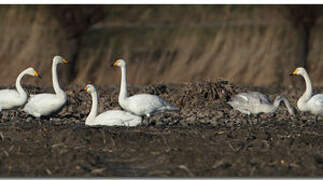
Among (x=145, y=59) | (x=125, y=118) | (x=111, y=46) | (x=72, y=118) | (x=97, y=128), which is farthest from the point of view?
(x=111, y=46)

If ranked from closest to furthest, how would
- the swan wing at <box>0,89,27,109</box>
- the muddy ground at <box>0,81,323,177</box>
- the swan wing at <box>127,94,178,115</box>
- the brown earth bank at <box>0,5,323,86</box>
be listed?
the muddy ground at <box>0,81,323,177</box> < the swan wing at <box>127,94,178,115</box> < the swan wing at <box>0,89,27,109</box> < the brown earth bank at <box>0,5,323,86</box>

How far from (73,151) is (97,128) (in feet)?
3.39

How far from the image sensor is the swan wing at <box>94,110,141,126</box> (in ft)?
40.6

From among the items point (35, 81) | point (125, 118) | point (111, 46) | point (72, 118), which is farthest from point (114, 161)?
point (111, 46)

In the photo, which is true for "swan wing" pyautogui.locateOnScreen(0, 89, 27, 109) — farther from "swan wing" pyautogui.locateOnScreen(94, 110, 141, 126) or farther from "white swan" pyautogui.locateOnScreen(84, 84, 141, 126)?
"swan wing" pyautogui.locateOnScreen(94, 110, 141, 126)

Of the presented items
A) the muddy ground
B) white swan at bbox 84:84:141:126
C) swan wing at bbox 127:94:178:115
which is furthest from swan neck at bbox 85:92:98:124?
the muddy ground

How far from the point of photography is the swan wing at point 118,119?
12.4m

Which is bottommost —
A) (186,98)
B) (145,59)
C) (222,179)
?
(222,179)

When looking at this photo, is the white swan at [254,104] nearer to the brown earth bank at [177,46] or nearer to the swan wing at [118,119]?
the swan wing at [118,119]

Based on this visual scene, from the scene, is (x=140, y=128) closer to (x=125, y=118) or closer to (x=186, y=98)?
(x=125, y=118)

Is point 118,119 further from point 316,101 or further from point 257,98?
point 316,101

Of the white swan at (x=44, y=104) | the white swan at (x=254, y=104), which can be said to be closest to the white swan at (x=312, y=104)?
the white swan at (x=254, y=104)

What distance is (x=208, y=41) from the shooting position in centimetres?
2275

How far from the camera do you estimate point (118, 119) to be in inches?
488
